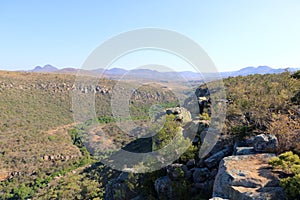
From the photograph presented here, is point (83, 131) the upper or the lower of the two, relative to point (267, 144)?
lower

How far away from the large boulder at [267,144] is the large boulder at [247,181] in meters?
0.68

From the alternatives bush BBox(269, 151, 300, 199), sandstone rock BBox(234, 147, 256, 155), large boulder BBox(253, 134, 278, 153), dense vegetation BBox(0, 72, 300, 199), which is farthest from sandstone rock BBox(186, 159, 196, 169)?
bush BBox(269, 151, 300, 199)

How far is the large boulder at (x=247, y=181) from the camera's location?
682 centimetres

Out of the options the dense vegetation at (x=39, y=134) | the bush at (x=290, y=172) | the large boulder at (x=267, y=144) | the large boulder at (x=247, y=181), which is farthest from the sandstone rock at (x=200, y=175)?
the dense vegetation at (x=39, y=134)

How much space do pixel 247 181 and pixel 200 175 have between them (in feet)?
15.7

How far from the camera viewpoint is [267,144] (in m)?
9.56

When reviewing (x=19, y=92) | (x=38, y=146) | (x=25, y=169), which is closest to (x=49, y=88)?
(x=19, y=92)

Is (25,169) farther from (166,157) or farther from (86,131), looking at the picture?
(166,157)

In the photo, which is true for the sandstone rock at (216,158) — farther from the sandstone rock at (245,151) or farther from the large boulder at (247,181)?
the large boulder at (247,181)

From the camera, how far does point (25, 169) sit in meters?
47.4

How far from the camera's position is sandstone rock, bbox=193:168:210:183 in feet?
39.0

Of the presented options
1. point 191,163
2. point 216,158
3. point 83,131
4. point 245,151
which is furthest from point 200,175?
point 83,131

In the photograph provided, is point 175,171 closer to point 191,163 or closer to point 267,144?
point 191,163

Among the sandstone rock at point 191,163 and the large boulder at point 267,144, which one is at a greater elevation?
the large boulder at point 267,144
